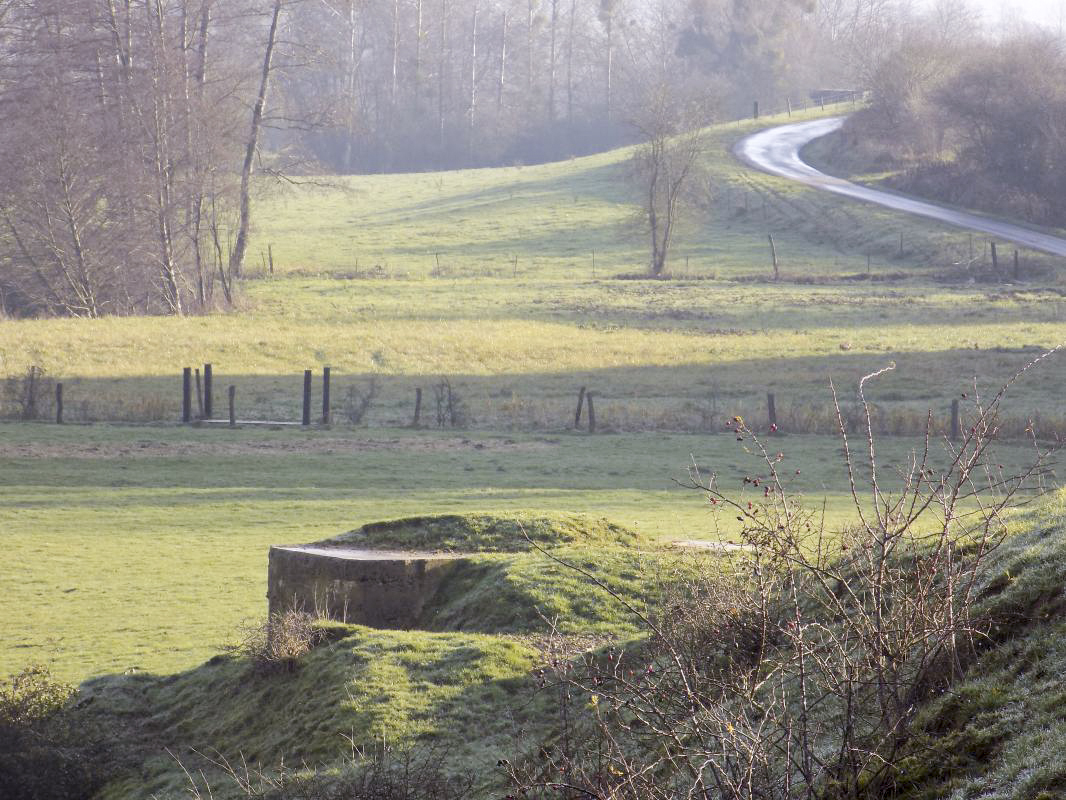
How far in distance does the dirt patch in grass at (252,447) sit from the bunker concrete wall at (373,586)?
1584 cm

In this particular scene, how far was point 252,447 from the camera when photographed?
2850 cm

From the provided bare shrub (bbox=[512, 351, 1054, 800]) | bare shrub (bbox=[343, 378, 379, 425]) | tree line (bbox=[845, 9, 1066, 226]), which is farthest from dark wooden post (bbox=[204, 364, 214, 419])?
tree line (bbox=[845, 9, 1066, 226])

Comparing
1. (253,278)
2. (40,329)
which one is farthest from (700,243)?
(40,329)

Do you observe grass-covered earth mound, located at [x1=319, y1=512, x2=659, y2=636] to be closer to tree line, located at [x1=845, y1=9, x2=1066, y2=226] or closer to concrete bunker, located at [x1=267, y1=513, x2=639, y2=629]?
concrete bunker, located at [x1=267, y1=513, x2=639, y2=629]

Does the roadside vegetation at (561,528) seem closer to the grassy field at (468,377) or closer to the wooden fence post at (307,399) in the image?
the grassy field at (468,377)

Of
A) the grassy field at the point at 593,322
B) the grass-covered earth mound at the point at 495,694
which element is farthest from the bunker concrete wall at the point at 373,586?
the grassy field at the point at 593,322

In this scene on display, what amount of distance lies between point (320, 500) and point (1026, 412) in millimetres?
18380

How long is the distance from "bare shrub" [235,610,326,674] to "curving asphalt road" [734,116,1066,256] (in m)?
56.9

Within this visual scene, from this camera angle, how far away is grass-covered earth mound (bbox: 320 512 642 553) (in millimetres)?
13055

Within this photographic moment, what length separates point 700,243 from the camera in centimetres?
7575

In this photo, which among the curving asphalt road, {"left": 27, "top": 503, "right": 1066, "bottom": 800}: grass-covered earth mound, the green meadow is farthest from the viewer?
the curving asphalt road

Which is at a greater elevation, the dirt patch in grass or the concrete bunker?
the concrete bunker

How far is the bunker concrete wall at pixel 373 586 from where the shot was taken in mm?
12070

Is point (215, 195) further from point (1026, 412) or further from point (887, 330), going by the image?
point (1026, 412)
